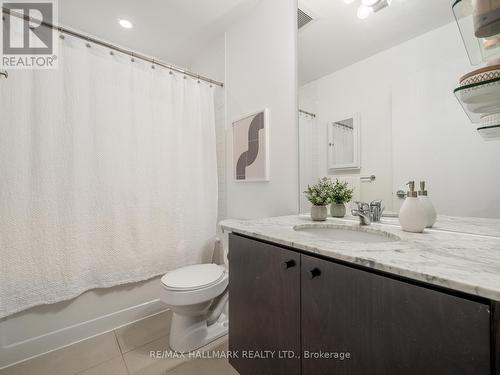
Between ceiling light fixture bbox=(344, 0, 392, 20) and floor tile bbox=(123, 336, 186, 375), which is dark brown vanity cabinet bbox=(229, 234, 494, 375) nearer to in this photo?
floor tile bbox=(123, 336, 186, 375)

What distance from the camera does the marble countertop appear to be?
42cm

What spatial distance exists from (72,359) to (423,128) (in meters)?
2.26

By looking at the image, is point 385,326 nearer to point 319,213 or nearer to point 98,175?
point 319,213

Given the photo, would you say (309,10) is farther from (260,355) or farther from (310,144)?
(260,355)

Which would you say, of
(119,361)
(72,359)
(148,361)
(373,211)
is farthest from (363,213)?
(72,359)

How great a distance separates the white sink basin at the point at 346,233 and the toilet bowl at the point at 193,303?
706 mm

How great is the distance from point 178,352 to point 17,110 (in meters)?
1.70

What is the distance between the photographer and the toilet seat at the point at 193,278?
124cm

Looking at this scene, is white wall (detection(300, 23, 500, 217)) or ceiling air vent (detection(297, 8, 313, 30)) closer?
white wall (detection(300, 23, 500, 217))

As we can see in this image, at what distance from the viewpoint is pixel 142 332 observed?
148 cm

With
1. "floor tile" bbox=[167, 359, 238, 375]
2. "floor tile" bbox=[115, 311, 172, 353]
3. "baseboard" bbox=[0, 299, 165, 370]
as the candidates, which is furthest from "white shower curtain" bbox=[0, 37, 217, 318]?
"floor tile" bbox=[167, 359, 238, 375]

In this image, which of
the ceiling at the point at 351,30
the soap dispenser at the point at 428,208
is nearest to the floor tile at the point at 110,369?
the soap dispenser at the point at 428,208

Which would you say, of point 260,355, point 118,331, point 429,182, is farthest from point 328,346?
point 118,331

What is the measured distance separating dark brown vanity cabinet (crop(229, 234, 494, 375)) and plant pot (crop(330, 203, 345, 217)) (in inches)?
23.7
